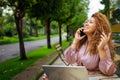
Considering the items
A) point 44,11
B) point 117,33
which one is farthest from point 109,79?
point 44,11

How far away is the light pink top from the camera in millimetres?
4059

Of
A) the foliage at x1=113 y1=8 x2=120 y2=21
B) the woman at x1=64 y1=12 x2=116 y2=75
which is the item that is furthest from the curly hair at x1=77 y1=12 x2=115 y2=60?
the foliage at x1=113 y1=8 x2=120 y2=21

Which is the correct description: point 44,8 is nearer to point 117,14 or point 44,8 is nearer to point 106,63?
point 117,14

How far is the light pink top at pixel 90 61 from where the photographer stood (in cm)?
406

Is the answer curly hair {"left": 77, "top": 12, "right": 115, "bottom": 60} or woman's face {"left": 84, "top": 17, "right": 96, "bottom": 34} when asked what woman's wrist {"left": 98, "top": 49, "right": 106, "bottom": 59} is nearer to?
curly hair {"left": 77, "top": 12, "right": 115, "bottom": 60}

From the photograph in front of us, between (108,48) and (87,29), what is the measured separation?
33 centimetres

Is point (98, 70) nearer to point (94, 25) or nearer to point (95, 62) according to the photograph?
point (95, 62)

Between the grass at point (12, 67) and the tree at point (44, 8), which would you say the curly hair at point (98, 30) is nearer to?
the grass at point (12, 67)

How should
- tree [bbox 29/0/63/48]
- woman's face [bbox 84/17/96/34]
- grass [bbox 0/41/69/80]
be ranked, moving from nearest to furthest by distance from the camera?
woman's face [bbox 84/17/96/34], grass [bbox 0/41/69/80], tree [bbox 29/0/63/48]

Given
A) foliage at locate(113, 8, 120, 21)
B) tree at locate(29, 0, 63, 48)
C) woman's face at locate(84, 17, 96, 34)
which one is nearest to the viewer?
woman's face at locate(84, 17, 96, 34)

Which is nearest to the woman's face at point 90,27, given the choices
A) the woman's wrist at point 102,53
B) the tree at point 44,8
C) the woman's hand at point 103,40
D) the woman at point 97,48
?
the woman at point 97,48

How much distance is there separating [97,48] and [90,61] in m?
0.19

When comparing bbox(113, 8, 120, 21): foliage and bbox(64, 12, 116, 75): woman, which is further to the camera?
bbox(113, 8, 120, 21): foliage

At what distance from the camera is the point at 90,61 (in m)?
4.17
